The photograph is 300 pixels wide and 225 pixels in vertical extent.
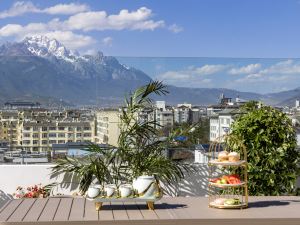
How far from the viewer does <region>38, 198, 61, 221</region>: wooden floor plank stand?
435 cm

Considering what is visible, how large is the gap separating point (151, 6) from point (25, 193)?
34.3m

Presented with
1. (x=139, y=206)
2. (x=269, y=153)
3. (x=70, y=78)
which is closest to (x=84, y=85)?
(x=70, y=78)

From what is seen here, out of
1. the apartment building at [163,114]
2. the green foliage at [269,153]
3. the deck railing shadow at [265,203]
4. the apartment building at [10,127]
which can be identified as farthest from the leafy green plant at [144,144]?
the deck railing shadow at [265,203]

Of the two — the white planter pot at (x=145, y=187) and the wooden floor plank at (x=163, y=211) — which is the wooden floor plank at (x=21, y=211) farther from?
the wooden floor plank at (x=163, y=211)

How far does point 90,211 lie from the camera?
184 inches

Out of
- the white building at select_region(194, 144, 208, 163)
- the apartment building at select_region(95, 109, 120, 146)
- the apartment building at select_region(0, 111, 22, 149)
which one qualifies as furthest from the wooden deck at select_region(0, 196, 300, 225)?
the apartment building at select_region(0, 111, 22, 149)

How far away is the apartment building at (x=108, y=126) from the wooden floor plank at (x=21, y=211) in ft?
6.39

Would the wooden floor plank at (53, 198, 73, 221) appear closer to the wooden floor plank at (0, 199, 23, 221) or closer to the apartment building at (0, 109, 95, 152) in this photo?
the wooden floor plank at (0, 199, 23, 221)

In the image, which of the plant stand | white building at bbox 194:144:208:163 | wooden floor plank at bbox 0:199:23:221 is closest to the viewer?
wooden floor plank at bbox 0:199:23:221

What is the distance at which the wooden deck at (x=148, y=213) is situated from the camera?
14.1 ft

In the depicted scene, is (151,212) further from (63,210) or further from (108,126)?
(108,126)

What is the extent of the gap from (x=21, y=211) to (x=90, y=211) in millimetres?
477

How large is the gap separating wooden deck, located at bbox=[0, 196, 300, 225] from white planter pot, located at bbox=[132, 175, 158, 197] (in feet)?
0.37

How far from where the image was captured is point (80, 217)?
4418mm
